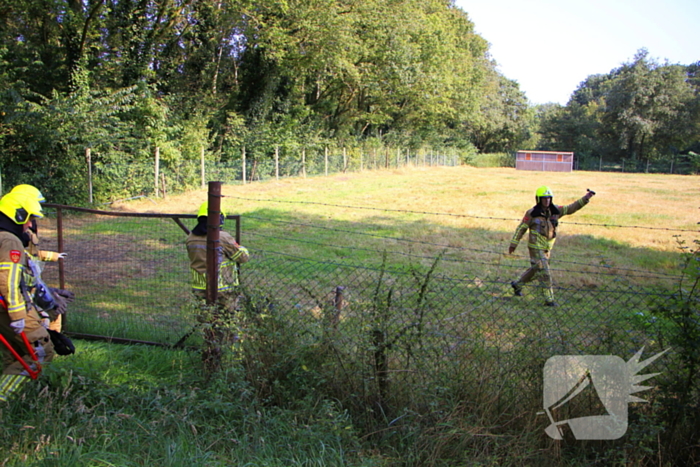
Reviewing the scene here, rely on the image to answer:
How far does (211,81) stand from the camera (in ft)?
93.6

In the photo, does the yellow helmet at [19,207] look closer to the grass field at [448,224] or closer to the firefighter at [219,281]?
the firefighter at [219,281]

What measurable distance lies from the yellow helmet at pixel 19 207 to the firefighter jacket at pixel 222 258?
1.35m

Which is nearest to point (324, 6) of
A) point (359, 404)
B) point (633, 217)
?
point (633, 217)

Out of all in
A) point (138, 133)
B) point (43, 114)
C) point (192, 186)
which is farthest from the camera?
point (192, 186)

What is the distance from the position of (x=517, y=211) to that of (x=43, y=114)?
15567 mm

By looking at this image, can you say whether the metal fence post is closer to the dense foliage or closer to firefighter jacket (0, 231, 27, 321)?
firefighter jacket (0, 231, 27, 321)

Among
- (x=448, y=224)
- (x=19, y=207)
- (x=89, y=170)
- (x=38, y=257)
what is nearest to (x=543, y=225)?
(x=38, y=257)

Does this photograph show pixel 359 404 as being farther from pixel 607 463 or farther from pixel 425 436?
pixel 607 463

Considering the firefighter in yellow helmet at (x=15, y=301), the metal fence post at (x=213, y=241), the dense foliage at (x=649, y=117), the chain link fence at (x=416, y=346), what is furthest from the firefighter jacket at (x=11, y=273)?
the dense foliage at (x=649, y=117)

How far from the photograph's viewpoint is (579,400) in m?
3.48

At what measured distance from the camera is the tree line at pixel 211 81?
17.0m

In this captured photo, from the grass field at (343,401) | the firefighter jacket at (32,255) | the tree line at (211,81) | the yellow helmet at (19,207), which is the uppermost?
the tree line at (211,81)

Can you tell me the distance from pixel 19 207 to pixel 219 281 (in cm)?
168

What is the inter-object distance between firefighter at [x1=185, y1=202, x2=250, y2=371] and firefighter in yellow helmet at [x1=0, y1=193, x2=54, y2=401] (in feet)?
4.21
